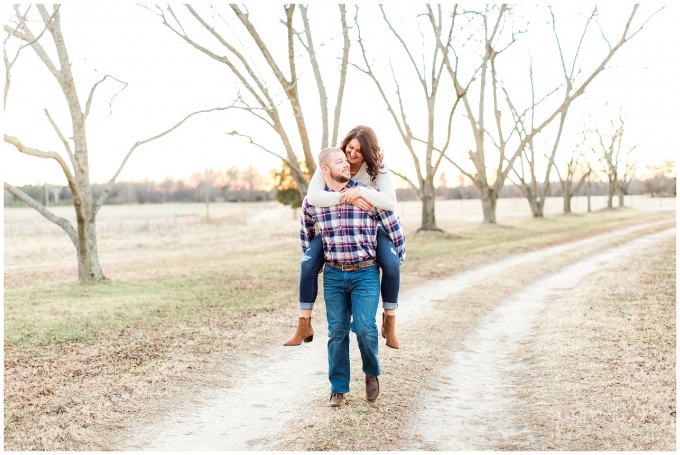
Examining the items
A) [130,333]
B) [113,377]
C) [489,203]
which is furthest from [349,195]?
[489,203]

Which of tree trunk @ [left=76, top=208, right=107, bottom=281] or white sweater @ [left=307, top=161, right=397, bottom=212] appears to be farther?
tree trunk @ [left=76, top=208, right=107, bottom=281]

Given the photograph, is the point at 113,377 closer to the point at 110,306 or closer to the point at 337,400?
the point at 337,400

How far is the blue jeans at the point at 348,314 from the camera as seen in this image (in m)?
4.86

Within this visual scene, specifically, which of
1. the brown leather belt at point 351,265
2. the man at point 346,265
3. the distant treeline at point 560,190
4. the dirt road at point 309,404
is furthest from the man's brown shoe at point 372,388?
the distant treeline at point 560,190

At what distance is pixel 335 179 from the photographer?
15.6ft

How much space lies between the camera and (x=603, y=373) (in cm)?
600

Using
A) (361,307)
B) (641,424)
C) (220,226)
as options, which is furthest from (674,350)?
(220,226)

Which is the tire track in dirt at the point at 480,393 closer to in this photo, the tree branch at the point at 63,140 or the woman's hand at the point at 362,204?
the woman's hand at the point at 362,204

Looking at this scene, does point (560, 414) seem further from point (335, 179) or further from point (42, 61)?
point (42, 61)

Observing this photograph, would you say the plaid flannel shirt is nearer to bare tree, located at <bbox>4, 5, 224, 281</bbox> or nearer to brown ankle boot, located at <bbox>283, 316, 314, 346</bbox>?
brown ankle boot, located at <bbox>283, 316, 314, 346</bbox>

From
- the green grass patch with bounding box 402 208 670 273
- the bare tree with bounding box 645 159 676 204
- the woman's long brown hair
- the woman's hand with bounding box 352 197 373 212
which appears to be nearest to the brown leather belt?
the woman's hand with bounding box 352 197 373 212

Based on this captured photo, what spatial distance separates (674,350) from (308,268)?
4.45 metres

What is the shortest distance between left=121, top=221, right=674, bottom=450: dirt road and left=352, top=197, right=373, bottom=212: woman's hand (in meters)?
1.70

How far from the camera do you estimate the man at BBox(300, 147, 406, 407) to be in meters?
4.79
